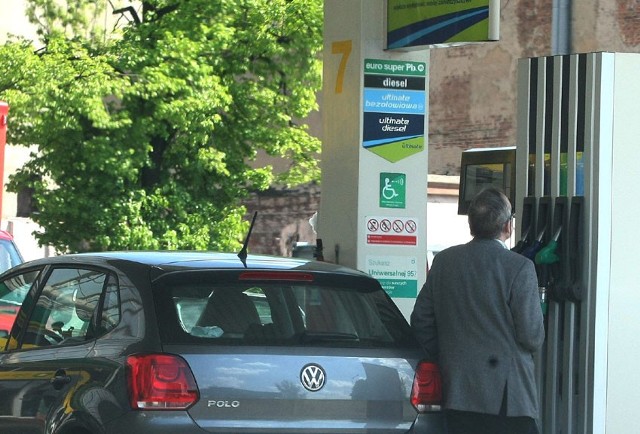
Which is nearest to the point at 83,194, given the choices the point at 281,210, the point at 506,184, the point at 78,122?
Result: the point at 78,122

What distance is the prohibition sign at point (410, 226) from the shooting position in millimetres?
9867

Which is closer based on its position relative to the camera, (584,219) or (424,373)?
(424,373)

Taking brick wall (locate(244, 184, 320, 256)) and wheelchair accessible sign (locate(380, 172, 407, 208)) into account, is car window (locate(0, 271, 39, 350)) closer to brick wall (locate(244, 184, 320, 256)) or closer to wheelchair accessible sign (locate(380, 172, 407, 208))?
wheelchair accessible sign (locate(380, 172, 407, 208))

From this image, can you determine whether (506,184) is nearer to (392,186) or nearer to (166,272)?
(392,186)

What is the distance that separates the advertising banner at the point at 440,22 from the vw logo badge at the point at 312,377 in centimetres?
350

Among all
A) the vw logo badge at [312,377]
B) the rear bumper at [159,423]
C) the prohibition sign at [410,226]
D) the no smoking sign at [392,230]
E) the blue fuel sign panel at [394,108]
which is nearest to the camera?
the rear bumper at [159,423]

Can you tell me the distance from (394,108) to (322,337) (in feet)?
13.0

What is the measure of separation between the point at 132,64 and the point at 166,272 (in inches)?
740

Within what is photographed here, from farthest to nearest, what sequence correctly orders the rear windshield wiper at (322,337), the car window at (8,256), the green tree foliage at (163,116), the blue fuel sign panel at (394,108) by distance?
the green tree foliage at (163,116) < the car window at (8,256) < the blue fuel sign panel at (394,108) < the rear windshield wiper at (322,337)

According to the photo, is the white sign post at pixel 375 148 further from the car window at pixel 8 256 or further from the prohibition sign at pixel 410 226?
the car window at pixel 8 256

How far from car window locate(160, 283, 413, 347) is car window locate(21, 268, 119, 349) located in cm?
42

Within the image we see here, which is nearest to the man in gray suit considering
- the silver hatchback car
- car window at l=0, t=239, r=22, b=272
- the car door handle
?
the silver hatchback car

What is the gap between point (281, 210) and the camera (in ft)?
125

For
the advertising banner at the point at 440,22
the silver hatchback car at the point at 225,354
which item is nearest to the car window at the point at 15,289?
the silver hatchback car at the point at 225,354
